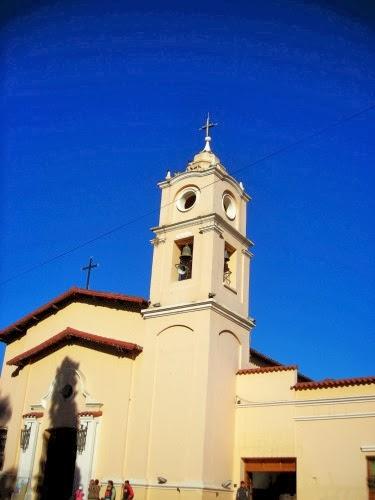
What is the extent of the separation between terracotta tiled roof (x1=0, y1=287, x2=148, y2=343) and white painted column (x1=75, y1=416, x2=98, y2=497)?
4.38 meters

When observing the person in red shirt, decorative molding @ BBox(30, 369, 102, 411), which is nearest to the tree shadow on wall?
decorative molding @ BBox(30, 369, 102, 411)

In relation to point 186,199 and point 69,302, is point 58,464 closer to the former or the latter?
point 69,302

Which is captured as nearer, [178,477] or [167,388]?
[178,477]

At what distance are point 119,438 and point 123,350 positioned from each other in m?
3.02

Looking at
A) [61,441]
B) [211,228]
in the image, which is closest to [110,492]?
[61,441]

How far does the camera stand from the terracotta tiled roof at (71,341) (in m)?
20.0

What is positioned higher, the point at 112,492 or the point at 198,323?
the point at 198,323

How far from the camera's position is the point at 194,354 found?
734 inches

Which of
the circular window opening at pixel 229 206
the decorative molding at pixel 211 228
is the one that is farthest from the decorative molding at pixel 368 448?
the circular window opening at pixel 229 206

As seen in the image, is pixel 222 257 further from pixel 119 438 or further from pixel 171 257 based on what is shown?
pixel 119 438

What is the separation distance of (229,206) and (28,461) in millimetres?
12396

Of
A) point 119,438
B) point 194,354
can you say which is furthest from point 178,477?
point 194,354

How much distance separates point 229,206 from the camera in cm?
2244

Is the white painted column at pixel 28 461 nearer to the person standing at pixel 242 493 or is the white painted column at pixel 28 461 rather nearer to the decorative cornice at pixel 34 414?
the decorative cornice at pixel 34 414
